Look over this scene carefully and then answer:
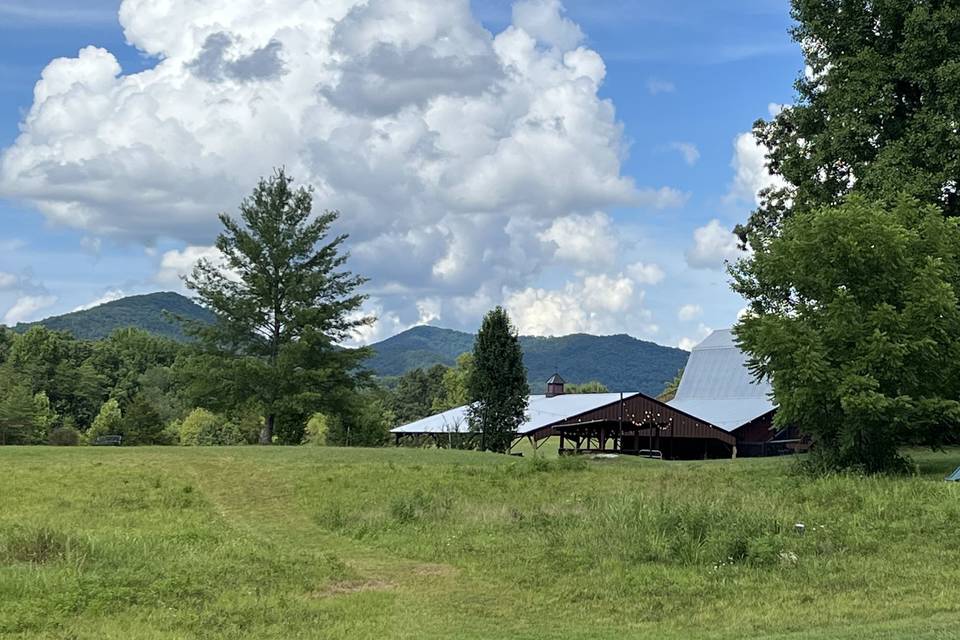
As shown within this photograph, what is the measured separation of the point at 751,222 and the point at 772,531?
24.5 meters

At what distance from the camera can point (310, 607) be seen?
10.8 meters

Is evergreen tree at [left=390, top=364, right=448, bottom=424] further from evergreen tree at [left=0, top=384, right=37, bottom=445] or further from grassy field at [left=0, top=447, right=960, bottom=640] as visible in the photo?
grassy field at [left=0, top=447, right=960, bottom=640]

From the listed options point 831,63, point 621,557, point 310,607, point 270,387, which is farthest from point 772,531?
point 270,387

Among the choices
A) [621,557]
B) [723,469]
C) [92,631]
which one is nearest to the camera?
[92,631]

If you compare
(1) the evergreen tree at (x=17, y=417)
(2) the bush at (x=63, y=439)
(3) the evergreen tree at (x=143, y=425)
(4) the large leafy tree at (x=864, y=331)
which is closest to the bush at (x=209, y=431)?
(3) the evergreen tree at (x=143, y=425)

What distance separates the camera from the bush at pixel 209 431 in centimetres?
6956

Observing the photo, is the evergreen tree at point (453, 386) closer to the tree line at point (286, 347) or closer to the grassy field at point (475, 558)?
the tree line at point (286, 347)

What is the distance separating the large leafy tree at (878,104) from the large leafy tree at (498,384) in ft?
49.3

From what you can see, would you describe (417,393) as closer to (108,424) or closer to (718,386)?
(108,424)

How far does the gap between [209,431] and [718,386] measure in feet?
134

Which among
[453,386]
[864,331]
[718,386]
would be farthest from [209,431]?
[864,331]

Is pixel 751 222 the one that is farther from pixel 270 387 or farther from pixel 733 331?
pixel 270 387

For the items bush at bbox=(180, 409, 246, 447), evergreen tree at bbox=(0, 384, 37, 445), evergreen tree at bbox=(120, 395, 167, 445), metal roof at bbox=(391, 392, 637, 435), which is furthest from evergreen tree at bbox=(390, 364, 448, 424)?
metal roof at bbox=(391, 392, 637, 435)

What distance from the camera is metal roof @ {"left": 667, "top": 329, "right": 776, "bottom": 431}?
191ft
